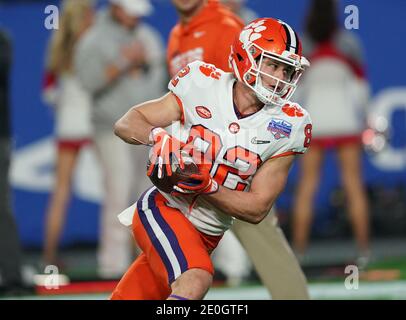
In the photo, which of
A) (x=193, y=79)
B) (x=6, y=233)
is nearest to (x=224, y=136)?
(x=193, y=79)

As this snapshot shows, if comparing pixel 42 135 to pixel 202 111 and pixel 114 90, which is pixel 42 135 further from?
pixel 202 111

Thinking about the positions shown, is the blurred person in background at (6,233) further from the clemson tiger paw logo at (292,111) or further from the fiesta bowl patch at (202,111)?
the clemson tiger paw logo at (292,111)

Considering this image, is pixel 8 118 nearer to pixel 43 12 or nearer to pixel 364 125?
pixel 43 12

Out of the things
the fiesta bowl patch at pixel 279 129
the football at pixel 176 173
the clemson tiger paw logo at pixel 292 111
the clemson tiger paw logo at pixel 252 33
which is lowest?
the football at pixel 176 173

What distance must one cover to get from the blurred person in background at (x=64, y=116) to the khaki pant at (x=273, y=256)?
136 inches

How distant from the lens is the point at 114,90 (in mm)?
8695

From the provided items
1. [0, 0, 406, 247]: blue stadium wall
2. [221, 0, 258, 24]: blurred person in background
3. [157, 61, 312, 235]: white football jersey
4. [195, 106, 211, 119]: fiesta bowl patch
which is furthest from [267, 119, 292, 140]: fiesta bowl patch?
[0, 0, 406, 247]: blue stadium wall

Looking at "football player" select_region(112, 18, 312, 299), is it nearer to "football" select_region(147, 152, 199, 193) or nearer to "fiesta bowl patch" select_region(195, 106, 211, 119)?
"fiesta bowl patch" select_region(195, 106, 211, 119)

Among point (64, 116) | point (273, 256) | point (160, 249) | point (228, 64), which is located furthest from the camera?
point (64, 116)

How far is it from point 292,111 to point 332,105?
4154 mm

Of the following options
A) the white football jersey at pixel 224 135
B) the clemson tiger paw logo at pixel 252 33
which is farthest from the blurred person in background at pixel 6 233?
the clemson tiger paw logo at pixel 252 33

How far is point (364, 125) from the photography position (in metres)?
9.48

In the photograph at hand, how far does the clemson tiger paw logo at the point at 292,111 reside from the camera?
16.8 ft

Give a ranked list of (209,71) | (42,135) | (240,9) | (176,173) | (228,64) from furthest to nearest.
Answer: (42,135) < (240,9) < (228,64) < (209,71) < (176,173)
